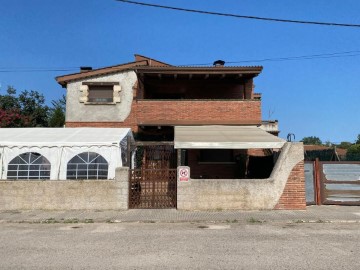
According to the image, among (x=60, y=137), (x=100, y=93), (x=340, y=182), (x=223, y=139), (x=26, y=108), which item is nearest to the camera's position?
(x=340, y=182)

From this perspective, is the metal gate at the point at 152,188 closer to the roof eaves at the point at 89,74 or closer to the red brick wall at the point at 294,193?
the red brick wall at the point at 294,193

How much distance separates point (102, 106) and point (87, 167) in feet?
23.4

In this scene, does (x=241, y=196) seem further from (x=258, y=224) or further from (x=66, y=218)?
(x=66, y=218)

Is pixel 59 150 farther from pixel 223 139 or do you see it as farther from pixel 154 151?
pixel 223 139

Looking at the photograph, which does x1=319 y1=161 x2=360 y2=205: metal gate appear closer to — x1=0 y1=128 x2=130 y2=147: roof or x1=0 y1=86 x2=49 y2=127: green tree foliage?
x1=0 y1=128 x2=130 y2=147: roof

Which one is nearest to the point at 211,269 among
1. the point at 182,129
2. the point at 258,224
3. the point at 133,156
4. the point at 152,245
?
the point at 152,245

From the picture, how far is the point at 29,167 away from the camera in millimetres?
13539

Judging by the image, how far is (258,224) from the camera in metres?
9.71

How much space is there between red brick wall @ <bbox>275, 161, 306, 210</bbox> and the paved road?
86.4 inches

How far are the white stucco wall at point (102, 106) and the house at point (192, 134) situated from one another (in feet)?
0.20

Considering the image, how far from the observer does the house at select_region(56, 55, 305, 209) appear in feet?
39.3

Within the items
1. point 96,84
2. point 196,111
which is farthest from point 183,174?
point 96,84

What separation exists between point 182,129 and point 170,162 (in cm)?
200

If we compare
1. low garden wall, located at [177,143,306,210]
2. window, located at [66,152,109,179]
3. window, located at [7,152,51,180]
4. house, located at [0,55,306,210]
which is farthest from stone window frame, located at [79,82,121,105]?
low garden wall, located at [177,143,306,210]
